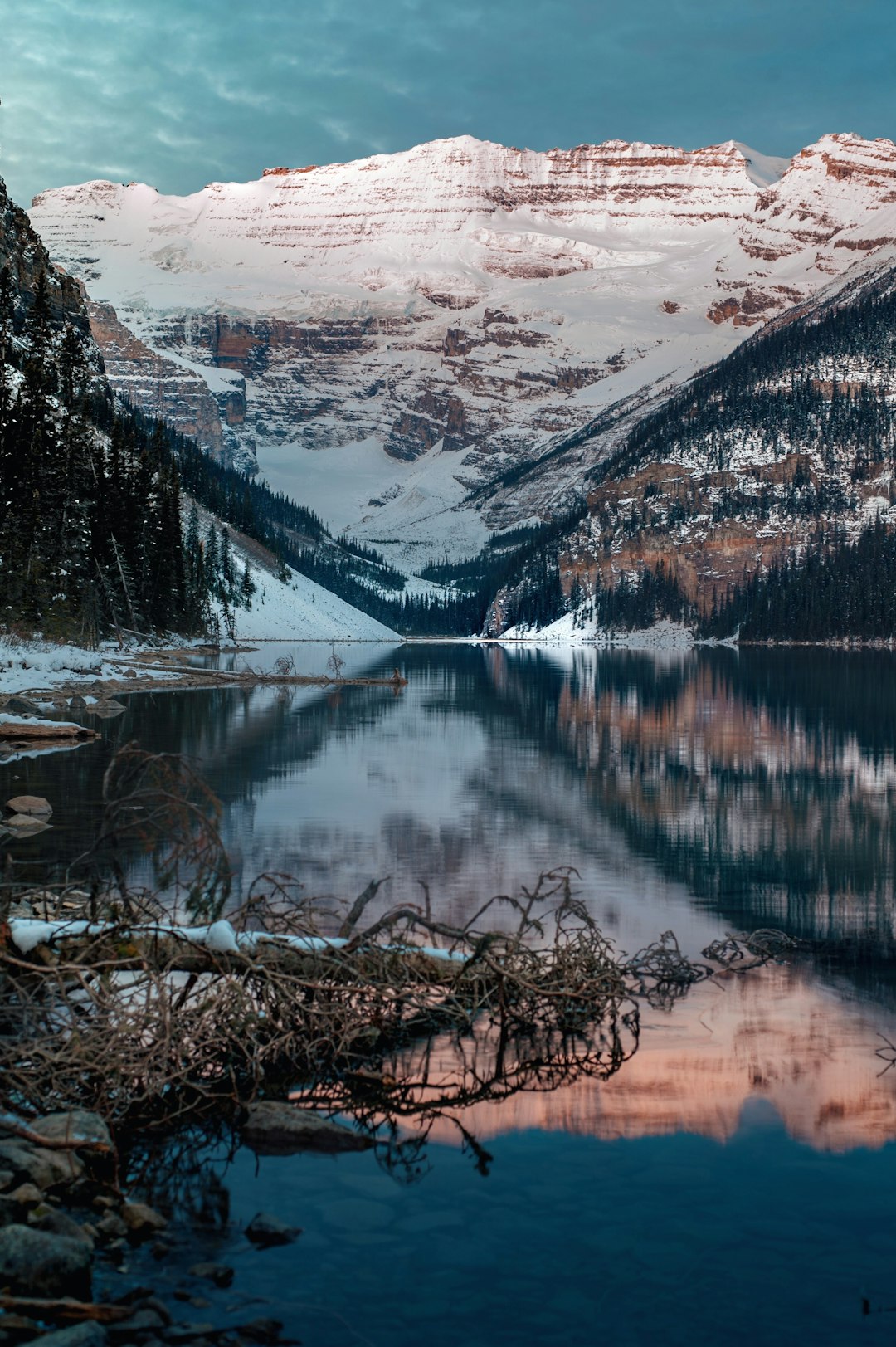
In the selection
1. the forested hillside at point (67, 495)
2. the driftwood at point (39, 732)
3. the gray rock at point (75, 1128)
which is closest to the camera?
the gray rock at point (75, 1128)

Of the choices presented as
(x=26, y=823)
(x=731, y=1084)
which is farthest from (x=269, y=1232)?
(x=26, y=823)

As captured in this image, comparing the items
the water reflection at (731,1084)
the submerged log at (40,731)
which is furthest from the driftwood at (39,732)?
the water reflection at (731,1084)

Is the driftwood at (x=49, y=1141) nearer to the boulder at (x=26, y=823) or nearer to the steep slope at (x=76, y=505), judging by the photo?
the boulder at (x=26, y=823)

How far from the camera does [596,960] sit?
15.7m

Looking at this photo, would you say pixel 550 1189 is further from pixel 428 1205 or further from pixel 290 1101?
pixel 290 1101

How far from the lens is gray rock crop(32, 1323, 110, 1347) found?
773 cm

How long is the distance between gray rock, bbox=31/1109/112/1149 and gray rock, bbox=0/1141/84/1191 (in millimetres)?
176

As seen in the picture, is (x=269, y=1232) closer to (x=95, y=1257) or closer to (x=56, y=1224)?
(x=95, y=1257)

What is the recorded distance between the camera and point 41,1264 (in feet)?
28.0

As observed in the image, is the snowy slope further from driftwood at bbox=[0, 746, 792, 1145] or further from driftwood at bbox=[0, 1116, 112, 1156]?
driftwood at bbox=[0, 1116, 112, 1156]

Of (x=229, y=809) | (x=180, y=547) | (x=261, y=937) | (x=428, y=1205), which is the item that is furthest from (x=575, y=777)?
(x=180, y=547)

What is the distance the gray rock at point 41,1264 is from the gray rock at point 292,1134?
3.01 meters

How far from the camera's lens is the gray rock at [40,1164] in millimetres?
10008

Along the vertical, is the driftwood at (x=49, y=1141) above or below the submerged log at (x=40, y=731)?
below
